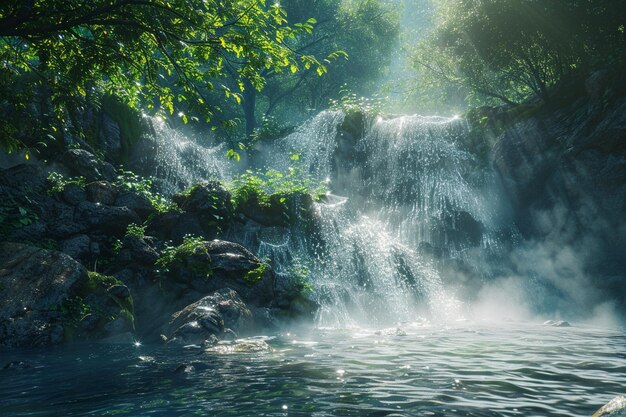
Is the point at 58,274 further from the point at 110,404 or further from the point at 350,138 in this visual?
the point at 350,138

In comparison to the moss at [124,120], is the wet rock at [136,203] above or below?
below

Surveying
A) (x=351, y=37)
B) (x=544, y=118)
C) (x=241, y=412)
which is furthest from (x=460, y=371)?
(x=351, y=37)

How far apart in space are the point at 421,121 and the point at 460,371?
19.3 meters

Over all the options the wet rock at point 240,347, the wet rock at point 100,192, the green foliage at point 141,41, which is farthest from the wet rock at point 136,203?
the wet rock at point 240,347

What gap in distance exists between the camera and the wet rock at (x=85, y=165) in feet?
52.3

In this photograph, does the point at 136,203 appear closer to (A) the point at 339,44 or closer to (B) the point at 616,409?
(B) the point at 616,409

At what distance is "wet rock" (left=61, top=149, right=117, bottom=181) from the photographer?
1595cm

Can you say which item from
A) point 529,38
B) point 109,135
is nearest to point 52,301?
point 109,135

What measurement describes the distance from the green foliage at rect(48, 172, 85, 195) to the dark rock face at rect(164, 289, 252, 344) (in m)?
6.17

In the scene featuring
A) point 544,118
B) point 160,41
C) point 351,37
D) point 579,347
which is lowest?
point 579,347

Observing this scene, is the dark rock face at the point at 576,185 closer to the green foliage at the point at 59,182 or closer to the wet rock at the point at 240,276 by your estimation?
the wet rock at the point at 240,276

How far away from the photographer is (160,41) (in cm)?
747

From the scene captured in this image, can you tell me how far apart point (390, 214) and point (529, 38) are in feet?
31.8

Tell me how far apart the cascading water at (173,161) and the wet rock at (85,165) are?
3.00 m
